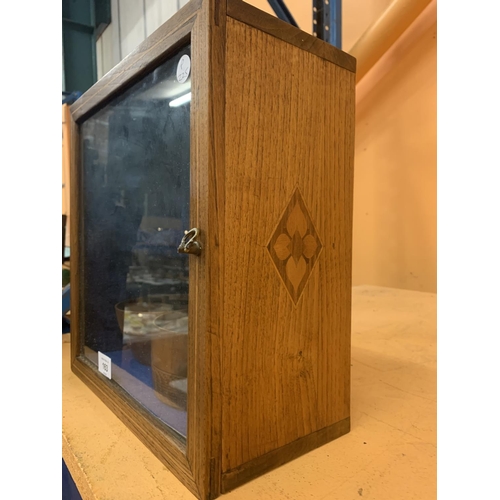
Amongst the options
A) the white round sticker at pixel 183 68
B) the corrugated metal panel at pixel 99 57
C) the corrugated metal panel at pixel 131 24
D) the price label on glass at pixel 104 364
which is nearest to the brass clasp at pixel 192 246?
the white round sticker at pixel 183 68

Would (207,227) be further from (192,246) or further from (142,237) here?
(142,237)

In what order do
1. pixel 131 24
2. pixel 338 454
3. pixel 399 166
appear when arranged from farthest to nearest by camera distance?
pixel 131 24 < pixel 399 166 < pixel 338 454

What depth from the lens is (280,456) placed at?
549 mm

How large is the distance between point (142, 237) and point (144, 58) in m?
0.28

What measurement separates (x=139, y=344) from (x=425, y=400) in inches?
20.9

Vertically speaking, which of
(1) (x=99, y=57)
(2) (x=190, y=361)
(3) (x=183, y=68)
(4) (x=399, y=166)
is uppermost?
(1) (x=99, y=57)

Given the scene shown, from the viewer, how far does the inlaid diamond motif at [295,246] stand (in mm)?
534

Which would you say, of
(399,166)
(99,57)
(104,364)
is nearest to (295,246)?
(104,364)

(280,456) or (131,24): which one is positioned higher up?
(131,24)

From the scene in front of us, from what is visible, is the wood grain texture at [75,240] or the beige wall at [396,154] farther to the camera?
the beige wall at [396,154]

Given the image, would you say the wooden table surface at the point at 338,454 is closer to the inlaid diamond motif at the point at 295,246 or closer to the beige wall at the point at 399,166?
the inlaid diamond motif at the point at 295,246

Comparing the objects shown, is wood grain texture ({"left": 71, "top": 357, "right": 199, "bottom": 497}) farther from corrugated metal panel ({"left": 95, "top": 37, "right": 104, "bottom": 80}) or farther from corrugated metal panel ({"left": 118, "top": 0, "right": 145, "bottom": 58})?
corrugated metal panel ({"left": 95, "top": 37, "right": 104, "bottom": 80})

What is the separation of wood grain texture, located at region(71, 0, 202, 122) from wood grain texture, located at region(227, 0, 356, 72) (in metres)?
0.05

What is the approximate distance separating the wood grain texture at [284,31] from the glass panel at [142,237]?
0.27 ft
